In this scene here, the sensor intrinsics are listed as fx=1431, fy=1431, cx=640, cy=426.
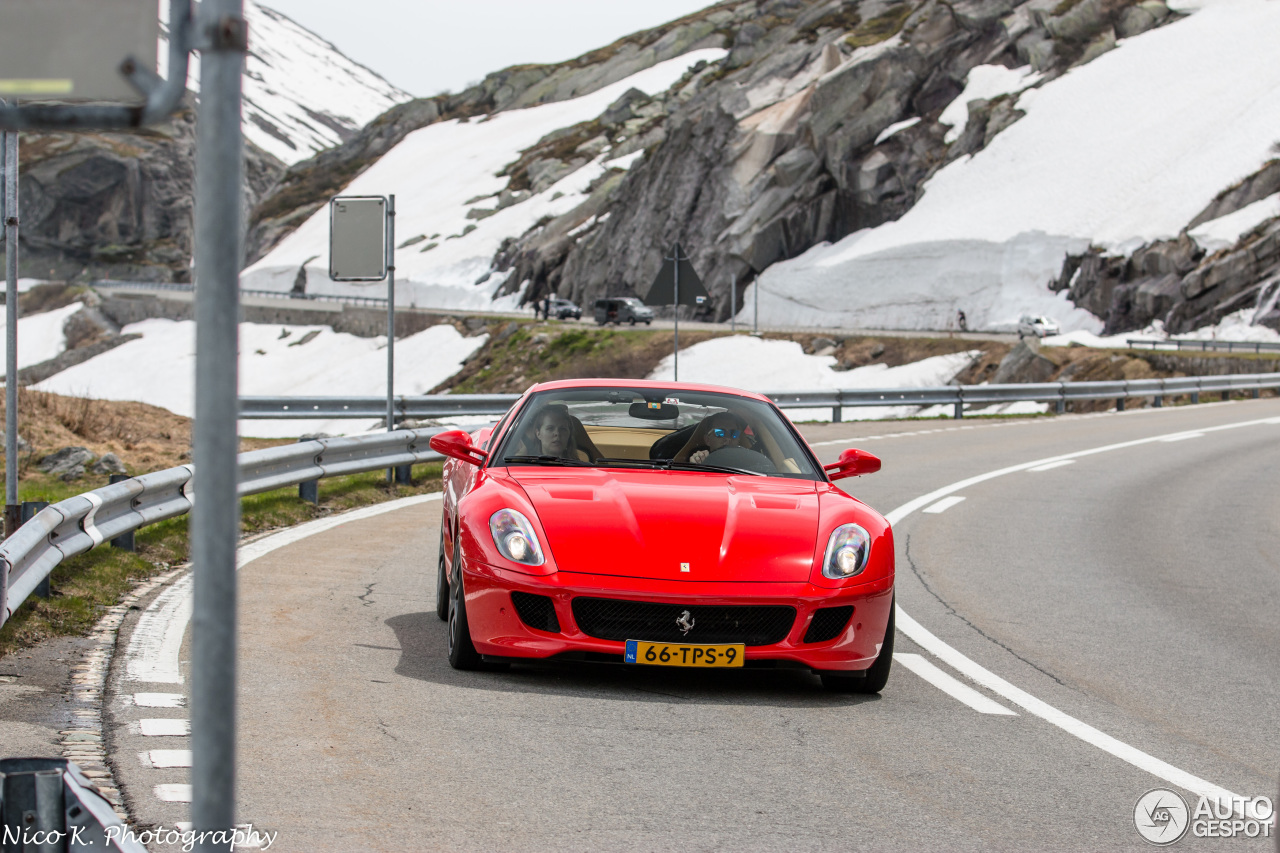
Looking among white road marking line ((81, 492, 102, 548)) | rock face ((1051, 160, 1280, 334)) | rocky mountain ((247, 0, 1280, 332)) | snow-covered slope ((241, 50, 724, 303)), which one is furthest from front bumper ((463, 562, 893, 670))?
snow-covered slope ((241, 50, 724, 303))

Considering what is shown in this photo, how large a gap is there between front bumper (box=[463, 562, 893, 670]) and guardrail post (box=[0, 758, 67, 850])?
2938 mm

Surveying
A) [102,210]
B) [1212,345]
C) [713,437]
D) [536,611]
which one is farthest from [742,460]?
[102,210]

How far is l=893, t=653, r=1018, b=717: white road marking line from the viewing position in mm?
5840

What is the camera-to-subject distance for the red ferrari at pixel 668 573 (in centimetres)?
568

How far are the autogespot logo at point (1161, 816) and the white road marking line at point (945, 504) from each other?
889cm

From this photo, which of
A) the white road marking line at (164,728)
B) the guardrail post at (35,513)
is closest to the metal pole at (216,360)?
the white road marking line at (164,728)

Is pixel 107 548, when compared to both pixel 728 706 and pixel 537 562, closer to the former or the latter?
pixel 537 562

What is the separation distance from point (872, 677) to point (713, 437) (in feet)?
5.33

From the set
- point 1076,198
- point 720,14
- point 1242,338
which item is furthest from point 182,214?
point 1242,338

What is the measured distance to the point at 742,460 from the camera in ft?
23.1

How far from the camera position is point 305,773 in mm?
4469

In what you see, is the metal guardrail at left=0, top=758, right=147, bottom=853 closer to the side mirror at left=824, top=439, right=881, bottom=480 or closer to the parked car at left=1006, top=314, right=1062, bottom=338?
the side mirror at left=824, top=439, right=881, bottom=480

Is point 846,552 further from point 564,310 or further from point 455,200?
point 455,200

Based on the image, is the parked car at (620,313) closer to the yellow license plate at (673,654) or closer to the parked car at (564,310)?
the parked car at (564,310)
